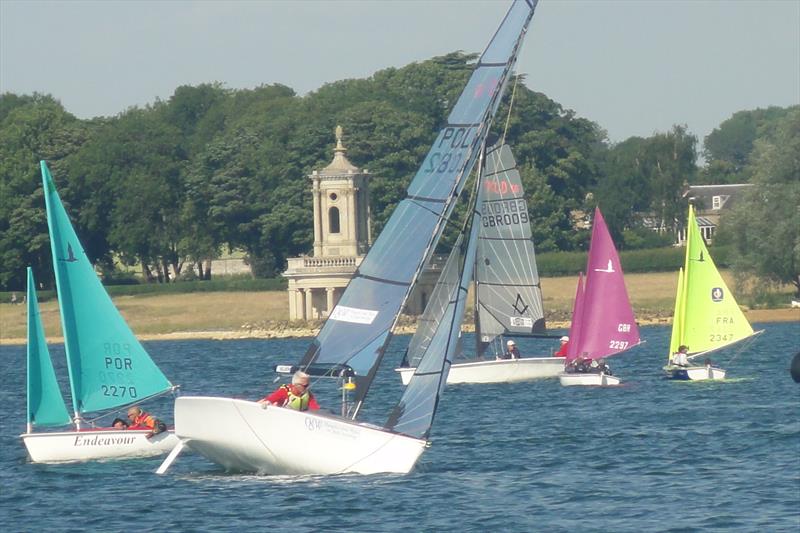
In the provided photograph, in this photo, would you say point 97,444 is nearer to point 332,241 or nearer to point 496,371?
point 496,371

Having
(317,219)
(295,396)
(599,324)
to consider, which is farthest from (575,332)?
(317,219)

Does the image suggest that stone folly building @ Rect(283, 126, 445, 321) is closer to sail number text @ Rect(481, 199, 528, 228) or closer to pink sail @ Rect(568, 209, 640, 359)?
sail number text @ Rect(481, 199, 528, 228)

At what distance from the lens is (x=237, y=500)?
2861cm

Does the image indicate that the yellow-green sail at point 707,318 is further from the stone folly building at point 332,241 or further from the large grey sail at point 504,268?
the stone folly building at point 332,241

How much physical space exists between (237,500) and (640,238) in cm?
10607

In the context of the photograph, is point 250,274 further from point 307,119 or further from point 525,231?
point 525,231

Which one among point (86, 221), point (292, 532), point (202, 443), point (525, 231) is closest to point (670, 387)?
point (525, 231)

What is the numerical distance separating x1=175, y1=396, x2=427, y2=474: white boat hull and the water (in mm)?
279

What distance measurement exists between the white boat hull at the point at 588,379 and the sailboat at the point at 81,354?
54.3 feet

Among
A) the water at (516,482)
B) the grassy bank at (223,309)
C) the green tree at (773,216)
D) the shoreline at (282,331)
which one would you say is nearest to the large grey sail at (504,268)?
the water at (516,482)

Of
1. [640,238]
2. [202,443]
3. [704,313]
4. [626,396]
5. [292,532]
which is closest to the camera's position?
[292,532]

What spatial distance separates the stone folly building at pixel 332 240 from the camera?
340 feet

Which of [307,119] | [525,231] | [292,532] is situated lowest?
[292,532]

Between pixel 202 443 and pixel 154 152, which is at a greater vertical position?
pixel 154 152
